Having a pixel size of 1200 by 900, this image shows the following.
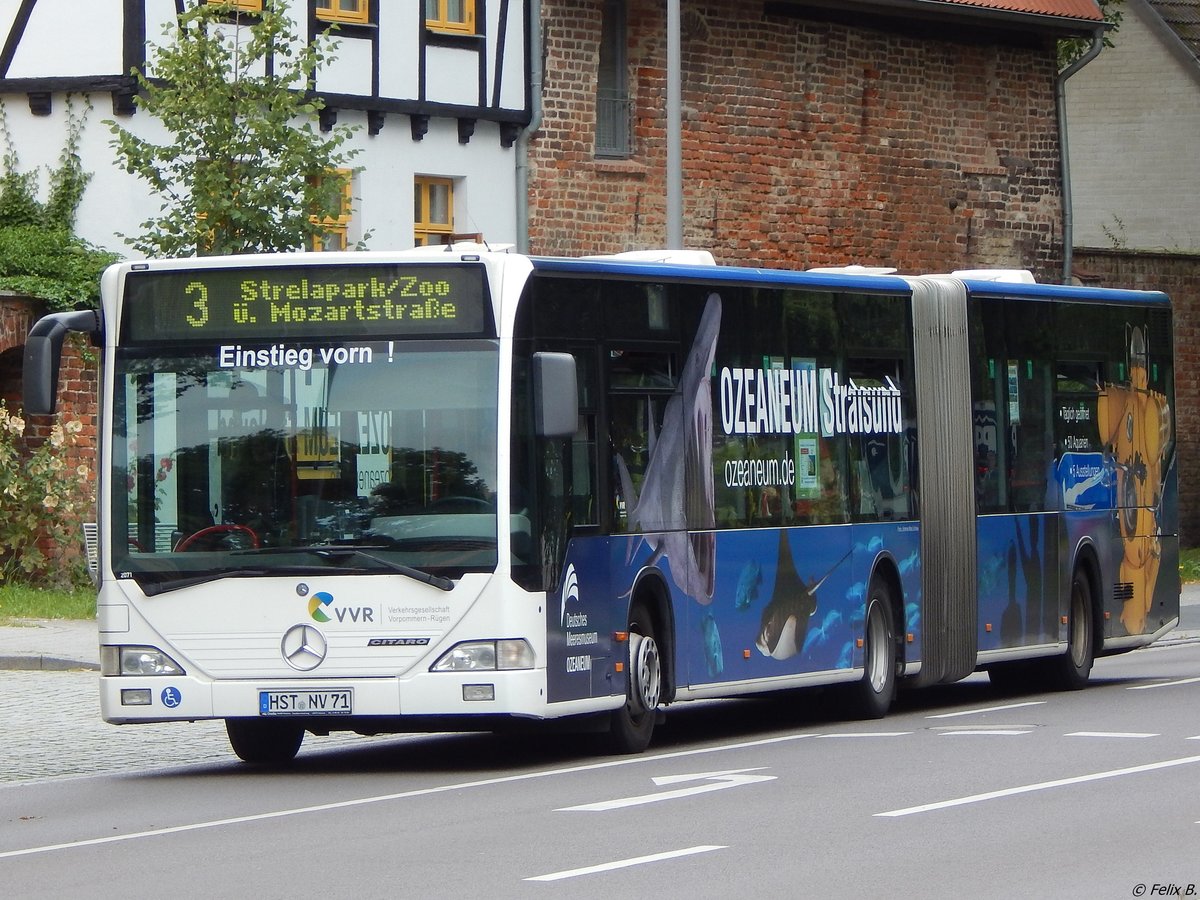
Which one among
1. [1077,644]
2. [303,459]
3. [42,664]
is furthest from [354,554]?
[42,664]

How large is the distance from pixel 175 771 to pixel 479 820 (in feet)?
12.3

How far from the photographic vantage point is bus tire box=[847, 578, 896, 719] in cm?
1717

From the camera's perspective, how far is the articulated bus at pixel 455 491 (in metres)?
→ 13.3

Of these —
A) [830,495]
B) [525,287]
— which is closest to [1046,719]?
[830,495]

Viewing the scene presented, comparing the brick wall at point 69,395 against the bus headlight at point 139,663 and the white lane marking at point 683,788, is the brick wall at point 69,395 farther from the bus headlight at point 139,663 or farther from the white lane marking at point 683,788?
the white lane marking at point 683,788

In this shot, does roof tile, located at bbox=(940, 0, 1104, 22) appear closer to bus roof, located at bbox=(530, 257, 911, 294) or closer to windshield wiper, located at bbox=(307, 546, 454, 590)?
bus roof, located at bbox=(530, 257, 911, 294)

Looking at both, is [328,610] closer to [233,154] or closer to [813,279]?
[813,279]

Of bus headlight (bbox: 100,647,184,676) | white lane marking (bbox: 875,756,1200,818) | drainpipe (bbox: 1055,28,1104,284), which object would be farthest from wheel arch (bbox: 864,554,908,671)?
drainpipe (bbox: 1055,28,1104,284)

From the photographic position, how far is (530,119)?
105ft

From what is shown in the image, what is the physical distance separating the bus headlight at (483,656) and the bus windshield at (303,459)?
1.32 ft

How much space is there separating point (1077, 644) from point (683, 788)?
808cm

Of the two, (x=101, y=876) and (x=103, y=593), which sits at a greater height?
(x=103, y=593)

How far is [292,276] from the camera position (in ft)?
45.3

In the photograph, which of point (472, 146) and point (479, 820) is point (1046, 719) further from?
point (472, 146)
